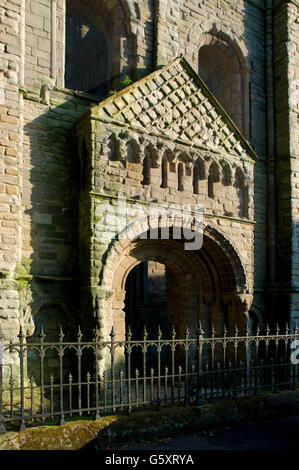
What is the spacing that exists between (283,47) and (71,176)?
25.4 feet

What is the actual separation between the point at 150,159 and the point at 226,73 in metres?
5.53

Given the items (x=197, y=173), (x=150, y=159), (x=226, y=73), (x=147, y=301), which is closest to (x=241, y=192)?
(x=197, y=173)

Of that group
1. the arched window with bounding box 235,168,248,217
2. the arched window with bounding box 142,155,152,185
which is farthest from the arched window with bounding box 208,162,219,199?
the arched window with bounding box 142,155,152,185

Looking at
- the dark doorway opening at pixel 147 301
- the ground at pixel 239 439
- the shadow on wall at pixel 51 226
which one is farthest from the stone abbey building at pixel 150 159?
the ground at pixel 239 439

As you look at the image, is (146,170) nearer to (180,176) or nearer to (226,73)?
(180,176)

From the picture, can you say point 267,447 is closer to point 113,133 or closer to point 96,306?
point 96,306

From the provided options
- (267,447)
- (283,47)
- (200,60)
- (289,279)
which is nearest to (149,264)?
(289,279)

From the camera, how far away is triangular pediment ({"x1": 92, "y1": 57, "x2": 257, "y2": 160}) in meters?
8.58

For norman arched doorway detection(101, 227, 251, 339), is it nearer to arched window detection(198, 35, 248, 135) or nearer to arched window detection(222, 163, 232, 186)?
arched window detection(222, 163, 232, 186)

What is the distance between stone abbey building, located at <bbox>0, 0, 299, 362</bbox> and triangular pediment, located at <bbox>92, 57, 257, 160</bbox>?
32 mm

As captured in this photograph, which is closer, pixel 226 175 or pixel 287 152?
pixel 226 175

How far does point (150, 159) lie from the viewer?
890cm

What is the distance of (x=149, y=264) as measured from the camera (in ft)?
45.5
